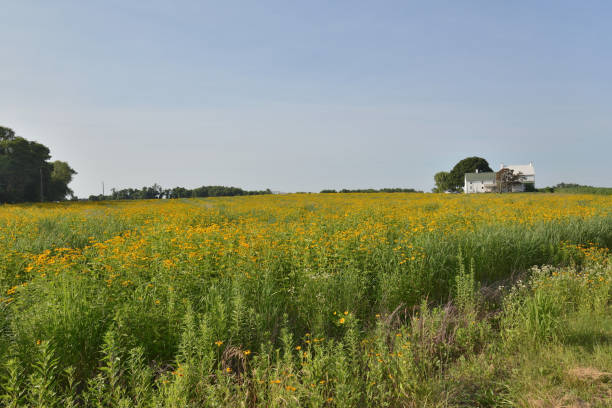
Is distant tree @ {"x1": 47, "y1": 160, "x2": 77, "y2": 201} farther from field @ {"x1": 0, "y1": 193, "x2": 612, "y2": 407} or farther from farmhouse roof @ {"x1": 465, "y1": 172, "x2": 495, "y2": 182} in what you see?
farmhouse roof @ {"x1": 465, "y1": 172, "x2": 495, "y2": 182}

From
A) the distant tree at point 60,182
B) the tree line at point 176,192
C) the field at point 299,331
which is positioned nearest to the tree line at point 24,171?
the distant tree at point 60,182

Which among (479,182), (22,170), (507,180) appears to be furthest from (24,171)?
(479,182)

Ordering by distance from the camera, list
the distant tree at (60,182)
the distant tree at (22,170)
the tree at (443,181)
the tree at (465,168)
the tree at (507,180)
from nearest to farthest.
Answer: the distant tree at (22,170), the distant tree at (60,182), the tree at (507,180), the tree at (465,168), the tree at (443,181)

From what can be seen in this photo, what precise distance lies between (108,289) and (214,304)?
5.28ft

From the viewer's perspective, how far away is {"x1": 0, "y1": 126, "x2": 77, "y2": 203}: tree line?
41297mm

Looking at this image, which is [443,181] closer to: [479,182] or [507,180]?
[479,182]

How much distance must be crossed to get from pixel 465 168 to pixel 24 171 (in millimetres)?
86418

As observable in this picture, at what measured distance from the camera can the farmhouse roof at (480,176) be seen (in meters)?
74.1

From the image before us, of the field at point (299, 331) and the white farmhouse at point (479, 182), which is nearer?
the field at point (299, 331)

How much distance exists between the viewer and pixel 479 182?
74.8m

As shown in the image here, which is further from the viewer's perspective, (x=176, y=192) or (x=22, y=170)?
→ (x=176, y=192)

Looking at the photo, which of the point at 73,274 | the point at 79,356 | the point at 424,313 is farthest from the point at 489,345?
the point at 73,274

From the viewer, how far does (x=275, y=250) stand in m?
6.25

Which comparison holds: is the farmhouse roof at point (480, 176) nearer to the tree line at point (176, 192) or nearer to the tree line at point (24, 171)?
the tree line at point (176, 192)
